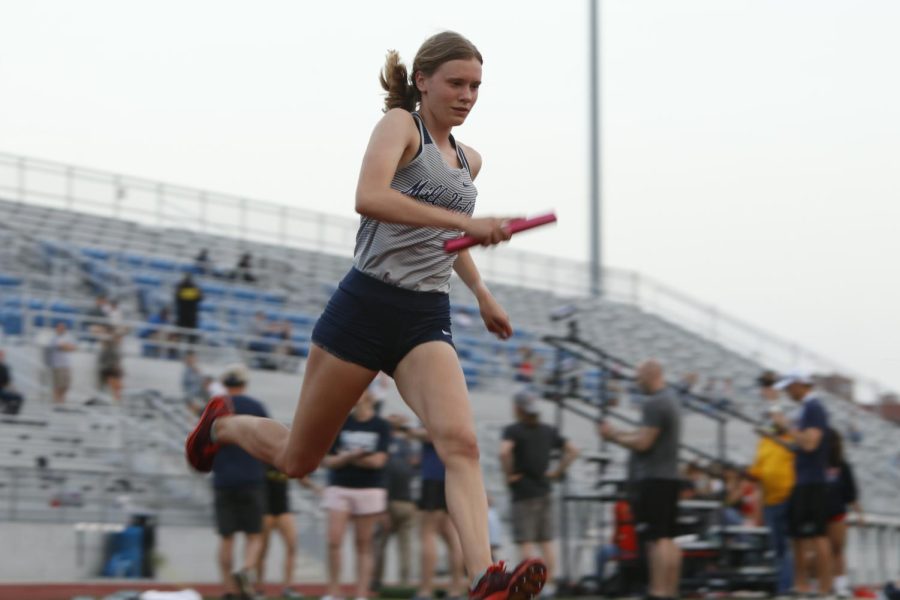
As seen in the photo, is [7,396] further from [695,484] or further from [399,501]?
[695,484]

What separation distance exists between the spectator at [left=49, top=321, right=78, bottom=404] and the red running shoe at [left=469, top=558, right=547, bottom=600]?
12151mm

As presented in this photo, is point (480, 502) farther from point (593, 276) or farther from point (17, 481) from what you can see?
point (593, 276)

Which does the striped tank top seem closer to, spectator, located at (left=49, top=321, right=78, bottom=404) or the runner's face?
the runner's face

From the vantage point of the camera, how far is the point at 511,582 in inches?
199

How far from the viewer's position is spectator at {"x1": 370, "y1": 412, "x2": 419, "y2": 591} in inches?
531

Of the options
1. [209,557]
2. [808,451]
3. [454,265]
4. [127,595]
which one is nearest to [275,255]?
[209,557]

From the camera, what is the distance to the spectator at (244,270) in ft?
75.8

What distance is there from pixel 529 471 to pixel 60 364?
719cm

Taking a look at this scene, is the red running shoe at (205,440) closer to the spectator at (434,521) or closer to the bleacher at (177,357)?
the spectator at (434,521)

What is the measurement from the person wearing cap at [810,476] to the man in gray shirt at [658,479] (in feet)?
6.36

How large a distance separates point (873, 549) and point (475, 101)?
43.8 ft

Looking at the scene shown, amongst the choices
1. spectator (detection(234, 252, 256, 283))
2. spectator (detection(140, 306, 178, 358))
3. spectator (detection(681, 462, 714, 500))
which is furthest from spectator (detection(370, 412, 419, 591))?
spectator (detection(234, 252, 256, 283))

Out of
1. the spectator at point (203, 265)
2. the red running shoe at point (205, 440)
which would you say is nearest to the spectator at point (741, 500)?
the red running shoe at point (205, 440)

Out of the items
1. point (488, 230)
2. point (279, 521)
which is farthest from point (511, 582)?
point (279, 521)
